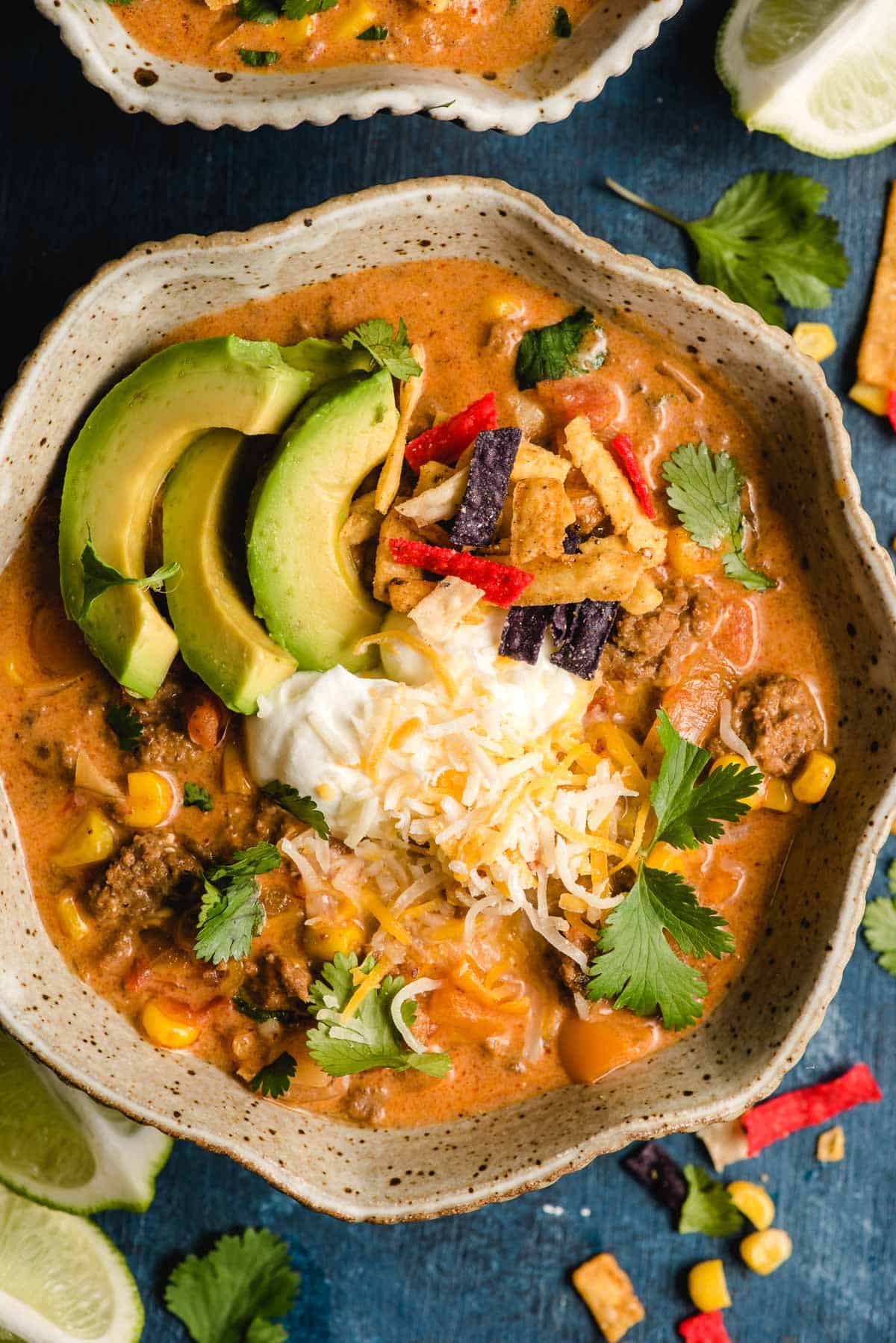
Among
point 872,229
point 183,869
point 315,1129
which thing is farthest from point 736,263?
point 315,1129

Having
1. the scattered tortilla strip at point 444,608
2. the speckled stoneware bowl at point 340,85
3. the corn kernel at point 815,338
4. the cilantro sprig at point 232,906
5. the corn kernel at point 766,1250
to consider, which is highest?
the speckled stoneware bowl at point 340,85

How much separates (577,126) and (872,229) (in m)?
1.00

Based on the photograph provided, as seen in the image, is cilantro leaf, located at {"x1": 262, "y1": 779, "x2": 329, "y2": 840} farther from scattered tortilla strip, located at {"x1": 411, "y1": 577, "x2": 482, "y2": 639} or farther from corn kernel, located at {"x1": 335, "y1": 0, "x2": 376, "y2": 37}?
corn kernel, located at {"x1": 335, "y1": 0, "x2": 376, "y2": 37}

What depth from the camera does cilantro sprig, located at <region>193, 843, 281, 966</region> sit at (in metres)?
3.03

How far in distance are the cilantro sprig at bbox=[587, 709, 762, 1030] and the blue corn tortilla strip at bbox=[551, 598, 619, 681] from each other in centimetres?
24

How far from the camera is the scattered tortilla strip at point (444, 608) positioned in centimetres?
290

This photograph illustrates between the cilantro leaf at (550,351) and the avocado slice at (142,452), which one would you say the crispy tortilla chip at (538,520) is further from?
the avocado slice at (142,452)

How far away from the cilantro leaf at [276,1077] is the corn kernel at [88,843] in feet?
2.37

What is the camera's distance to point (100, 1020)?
3215 millimetres

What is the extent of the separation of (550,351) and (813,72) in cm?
122

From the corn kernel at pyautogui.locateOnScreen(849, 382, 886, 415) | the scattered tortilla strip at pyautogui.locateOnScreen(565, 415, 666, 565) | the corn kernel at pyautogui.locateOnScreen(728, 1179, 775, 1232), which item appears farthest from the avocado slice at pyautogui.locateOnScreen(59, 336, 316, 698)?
the corn kernel at pyautogui.locateOnScreen(728, 1179, 775, 1232)

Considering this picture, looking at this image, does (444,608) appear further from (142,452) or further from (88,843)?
(88,843)

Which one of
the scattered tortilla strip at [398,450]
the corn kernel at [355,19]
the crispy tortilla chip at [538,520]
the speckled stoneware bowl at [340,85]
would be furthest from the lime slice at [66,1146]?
the corn kernel at [355,19]

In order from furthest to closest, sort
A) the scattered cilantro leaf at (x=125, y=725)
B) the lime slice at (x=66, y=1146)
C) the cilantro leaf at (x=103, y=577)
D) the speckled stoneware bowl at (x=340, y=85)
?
the lime slice at (x=66, y=1146), the scattered cilantro leaf at (x=125, y=725), the speckled stoneware bowl at (x=340, y=85), the cilantro leaf at (x=103, y=577)
